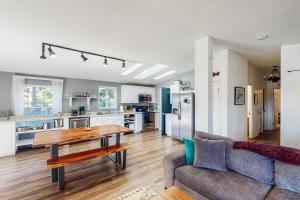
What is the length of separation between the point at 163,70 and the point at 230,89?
8.30 feet

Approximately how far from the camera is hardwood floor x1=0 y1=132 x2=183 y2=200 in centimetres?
234

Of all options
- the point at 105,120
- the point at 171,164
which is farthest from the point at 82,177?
the point at 105,120

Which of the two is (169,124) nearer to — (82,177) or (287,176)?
(82,177)

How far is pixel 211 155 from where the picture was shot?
7.04ft

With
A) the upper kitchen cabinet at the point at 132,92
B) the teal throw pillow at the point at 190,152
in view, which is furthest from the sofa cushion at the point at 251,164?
the upper kitchen cabinet at the point at 132,92

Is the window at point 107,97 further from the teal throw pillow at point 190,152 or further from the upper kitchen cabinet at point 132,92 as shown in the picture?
the teal throw pillow at point 190,152

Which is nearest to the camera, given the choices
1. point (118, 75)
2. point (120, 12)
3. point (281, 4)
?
point (281, 4)

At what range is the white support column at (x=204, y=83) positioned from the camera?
329cm

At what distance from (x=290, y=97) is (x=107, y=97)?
5945mm

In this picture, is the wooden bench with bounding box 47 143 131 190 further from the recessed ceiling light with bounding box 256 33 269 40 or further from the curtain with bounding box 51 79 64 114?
the recessed ceiling light with bounding box 256 33 269 40

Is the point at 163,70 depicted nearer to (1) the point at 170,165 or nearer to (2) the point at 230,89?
(2) the point at 230,89

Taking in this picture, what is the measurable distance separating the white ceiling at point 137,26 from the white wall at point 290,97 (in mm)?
334

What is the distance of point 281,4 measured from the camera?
85.3 inches

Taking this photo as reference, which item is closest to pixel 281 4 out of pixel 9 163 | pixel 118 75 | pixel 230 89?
pixel 230 89
